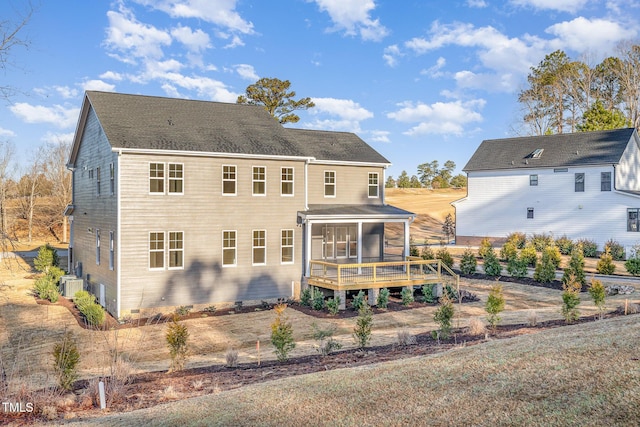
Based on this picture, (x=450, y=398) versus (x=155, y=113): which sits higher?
(x=155, y=113)

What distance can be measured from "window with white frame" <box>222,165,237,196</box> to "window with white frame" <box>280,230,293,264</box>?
293 cm

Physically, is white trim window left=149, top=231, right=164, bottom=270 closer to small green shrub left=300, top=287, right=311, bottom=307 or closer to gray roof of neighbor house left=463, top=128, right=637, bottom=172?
small green shrub left=300, top=287, right=311, bottom=307

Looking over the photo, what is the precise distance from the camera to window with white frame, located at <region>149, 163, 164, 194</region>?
1986 cm

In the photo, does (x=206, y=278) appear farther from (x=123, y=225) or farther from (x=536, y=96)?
(x=536, y=96)

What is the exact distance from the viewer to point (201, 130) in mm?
22016

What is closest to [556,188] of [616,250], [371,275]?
[616,250]

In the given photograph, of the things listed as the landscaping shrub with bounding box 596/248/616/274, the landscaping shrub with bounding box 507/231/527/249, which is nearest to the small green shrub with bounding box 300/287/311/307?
the landscaping shrub with bounding box 596/248/616/274

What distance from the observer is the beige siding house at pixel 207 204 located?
64.4 feet

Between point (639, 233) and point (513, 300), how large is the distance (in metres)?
18.0

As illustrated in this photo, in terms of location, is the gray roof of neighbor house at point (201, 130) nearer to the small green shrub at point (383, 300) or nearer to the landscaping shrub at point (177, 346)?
the small green shrub at point (383, 300)

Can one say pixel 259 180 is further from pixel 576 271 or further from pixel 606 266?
pixel 606 266

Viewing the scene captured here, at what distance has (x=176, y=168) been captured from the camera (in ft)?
66.6

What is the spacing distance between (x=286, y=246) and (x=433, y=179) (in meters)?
93.6

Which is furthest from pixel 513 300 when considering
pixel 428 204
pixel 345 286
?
pixel 428 204
